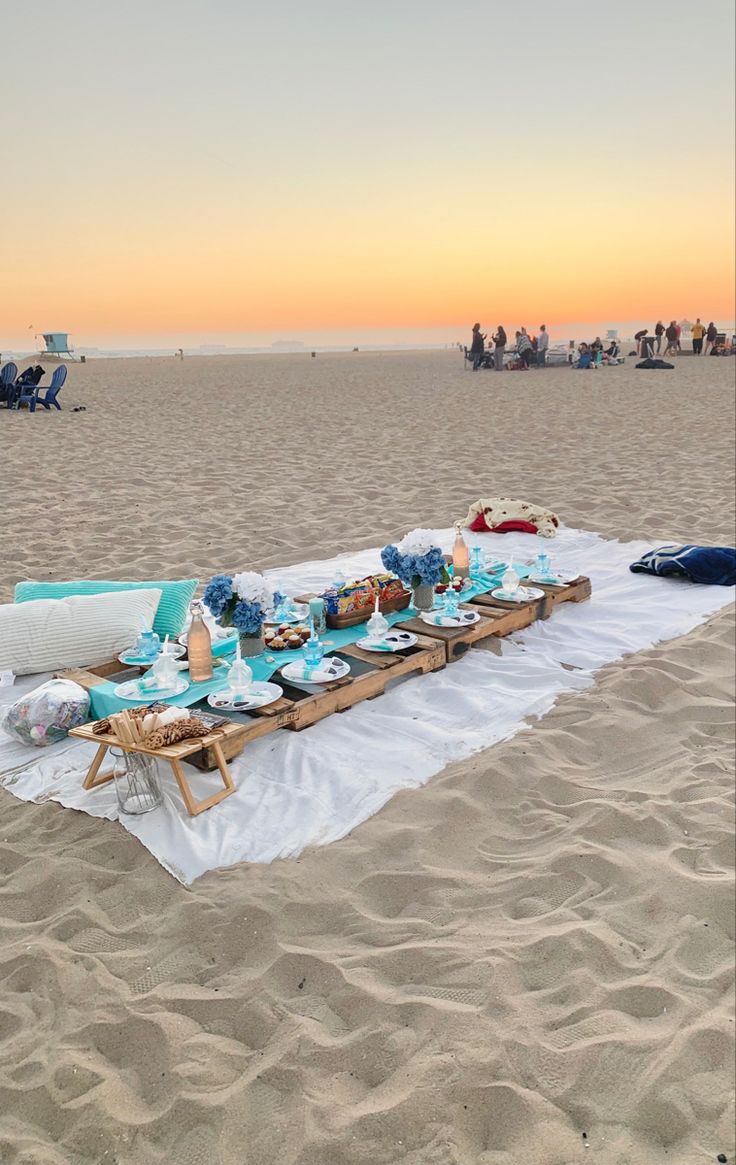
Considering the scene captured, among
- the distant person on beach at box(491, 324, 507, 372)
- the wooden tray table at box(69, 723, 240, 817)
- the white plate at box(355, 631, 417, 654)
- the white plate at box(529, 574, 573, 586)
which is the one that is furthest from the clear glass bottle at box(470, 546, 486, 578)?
the distant person on beach at box(491, 324, 507, 372)

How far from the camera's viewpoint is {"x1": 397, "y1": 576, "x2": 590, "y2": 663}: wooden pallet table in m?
4.45

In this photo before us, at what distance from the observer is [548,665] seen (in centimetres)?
450

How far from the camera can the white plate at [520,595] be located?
16.3ft

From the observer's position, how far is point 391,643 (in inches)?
167

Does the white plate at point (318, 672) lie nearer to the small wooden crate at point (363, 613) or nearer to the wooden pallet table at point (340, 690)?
the wooden pallet table at point (340, 690)

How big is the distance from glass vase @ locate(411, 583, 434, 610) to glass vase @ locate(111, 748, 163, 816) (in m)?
1.99

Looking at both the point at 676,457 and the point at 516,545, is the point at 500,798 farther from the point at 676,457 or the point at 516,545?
the point at 676,457

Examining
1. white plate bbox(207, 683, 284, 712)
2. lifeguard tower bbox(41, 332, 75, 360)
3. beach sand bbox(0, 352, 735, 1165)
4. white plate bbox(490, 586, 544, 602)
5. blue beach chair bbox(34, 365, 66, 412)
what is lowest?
beach sand bbox(0, 352, 735, 1165)

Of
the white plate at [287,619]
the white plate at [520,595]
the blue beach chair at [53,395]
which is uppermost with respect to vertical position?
the blue beach chair at [53,395]

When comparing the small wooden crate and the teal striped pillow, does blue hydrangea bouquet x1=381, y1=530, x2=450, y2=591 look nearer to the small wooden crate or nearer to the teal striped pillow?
the small wooden crate

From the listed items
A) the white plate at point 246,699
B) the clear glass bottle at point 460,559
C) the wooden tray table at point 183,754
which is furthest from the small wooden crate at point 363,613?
the wooden tray table at point 183,754

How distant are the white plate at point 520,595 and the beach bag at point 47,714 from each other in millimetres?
2432

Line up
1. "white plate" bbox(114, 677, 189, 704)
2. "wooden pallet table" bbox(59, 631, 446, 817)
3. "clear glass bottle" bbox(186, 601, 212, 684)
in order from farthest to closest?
"clear glass bottle" bbox(186, 601, 212, 684)
"white plate" bbox(114, 677, 189, 704)
"wooden pallet table" bbox(59, 631, 446, 817)

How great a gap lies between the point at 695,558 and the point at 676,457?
18.7 ft
